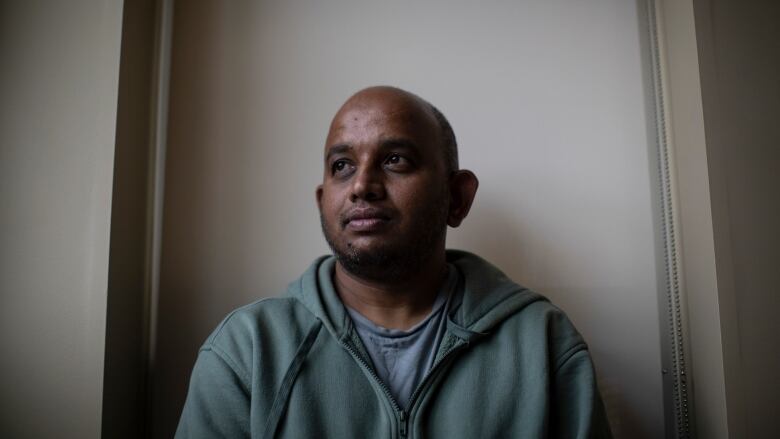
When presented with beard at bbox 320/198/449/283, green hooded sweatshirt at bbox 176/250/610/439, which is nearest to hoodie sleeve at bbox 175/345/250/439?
green hooded sweatshirt at bbox 176/250/610/439

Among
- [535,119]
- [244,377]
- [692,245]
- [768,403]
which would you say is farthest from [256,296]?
[768,403]

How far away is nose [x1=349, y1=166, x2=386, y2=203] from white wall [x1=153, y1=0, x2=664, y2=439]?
0.42m

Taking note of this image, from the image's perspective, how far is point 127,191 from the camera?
983mm

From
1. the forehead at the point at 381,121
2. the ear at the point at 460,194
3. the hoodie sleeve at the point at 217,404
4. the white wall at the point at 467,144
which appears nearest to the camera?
the hoodie sleeve at the point at 217,404

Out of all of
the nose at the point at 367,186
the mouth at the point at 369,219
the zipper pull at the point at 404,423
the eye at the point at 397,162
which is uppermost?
the eye at the point at 397,162

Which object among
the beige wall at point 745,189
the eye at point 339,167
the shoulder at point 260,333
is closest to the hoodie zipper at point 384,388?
the shoulder at point 260,333

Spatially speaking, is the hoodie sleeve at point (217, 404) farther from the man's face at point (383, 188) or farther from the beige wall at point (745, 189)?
the beige wall at point (745, 189)

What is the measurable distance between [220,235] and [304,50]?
0.60 metres

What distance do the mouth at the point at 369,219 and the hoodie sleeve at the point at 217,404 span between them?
356mm

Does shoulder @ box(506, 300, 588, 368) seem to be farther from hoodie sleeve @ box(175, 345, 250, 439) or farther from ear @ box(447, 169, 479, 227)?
hoodie sleeve @ box(175, 345, 250, 439)

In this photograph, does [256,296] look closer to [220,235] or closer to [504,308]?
[220,235]

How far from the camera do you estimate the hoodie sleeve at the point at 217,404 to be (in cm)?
76

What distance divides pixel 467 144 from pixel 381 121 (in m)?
0.46

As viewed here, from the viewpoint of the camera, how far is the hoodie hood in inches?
33.2
